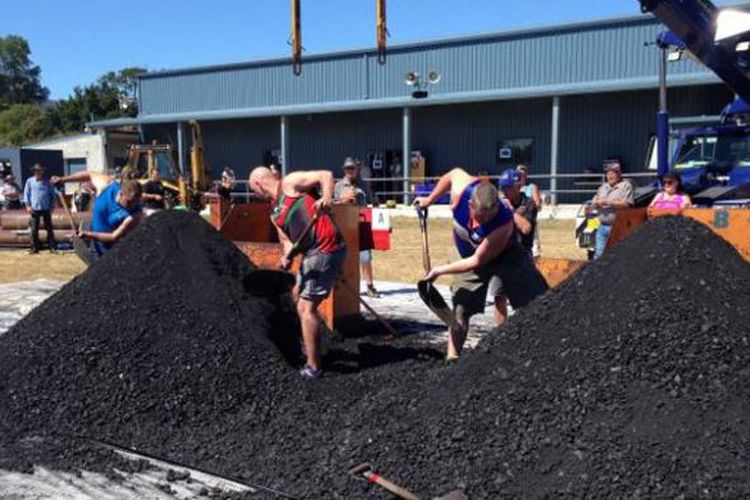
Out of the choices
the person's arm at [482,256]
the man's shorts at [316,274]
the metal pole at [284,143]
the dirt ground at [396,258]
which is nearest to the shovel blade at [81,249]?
the man's shorts at [316,274]

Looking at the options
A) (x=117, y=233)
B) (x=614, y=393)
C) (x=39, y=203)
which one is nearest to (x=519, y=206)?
(x=117, y=233)

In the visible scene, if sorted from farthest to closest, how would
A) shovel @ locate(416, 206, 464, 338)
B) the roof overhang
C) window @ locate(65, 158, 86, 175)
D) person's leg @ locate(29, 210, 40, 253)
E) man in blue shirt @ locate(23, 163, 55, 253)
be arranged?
1. window @ locate(65, 158, 86, 175)
2. the roof overhang
3. person's leg @ locate(29, 210, 40, 253)
4. man in blue shirt @ locate(23, 163, 55, 253)
5. shovel @ locate(416, 206, 464, 338)

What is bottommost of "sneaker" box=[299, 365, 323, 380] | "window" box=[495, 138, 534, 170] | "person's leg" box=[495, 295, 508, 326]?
"sneaker" box=[299, 365, 323, 380]

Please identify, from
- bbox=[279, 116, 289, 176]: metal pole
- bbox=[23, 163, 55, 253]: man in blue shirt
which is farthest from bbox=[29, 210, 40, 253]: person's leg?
bbox=[279, 116, 289, 176]: metal pole

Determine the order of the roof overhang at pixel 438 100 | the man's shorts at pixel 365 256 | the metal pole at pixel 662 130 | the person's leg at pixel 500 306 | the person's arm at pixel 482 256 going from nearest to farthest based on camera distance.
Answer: the person's arm at pixel 482 256, the person's leg at pixel 500 306, the man's shorts at pixel 365 256, the metal pole at pixel 662 130, the roof overhang at pixel 438 100

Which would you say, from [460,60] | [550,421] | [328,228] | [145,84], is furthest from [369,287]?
[145,84]

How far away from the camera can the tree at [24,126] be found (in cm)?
5849

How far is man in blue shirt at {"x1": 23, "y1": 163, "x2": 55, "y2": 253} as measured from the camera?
13.5 m

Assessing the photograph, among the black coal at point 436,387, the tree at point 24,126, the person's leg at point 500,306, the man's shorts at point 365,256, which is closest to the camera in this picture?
the black coal at point 436,387

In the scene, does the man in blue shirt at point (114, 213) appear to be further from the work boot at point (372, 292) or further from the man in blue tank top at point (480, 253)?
the work boot at point (372, 292)

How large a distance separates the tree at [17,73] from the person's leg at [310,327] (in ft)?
342

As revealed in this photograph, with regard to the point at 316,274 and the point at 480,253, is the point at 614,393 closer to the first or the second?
the point at 480,253

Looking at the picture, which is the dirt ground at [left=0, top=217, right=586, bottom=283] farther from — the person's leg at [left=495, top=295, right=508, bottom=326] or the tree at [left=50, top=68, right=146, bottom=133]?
the tree at [left=50, top=68, right=146, bottom=133]

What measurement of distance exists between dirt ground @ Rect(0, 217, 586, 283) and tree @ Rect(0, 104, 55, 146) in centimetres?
4848
